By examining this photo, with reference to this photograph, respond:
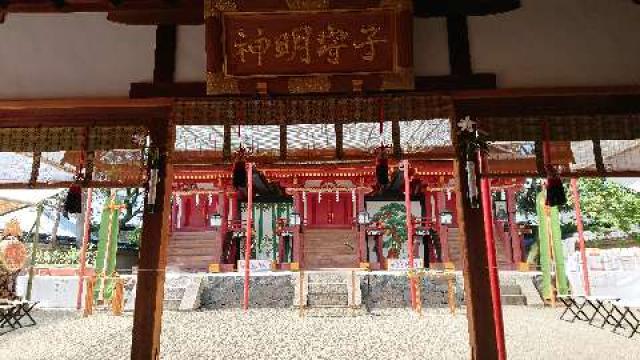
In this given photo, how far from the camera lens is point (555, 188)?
504 centimetres

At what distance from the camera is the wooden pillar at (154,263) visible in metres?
4.76

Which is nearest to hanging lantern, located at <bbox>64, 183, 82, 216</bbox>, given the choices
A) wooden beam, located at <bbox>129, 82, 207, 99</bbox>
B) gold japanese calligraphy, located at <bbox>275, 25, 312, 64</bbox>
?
wooden beam, located at <bbox>129, 82, 207, 99</bbox>

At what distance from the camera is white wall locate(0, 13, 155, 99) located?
492 cm

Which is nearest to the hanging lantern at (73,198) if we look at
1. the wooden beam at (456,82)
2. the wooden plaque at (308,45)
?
the wooden plaque at (308,45)

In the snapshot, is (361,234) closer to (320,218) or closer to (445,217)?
(320,218)

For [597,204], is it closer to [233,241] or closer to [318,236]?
[318,236]

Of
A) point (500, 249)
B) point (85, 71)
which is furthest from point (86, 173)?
point (500, 249)

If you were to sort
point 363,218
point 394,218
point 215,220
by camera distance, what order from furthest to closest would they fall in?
1. point 394,218
2. point 215,220
3. point 363,218

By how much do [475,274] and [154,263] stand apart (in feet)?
11.9

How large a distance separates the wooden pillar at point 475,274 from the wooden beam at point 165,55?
3450mm

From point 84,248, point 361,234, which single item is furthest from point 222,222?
point 84,248

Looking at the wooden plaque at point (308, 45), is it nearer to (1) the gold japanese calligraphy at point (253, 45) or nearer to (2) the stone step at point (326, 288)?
(1) the gold japanese calligraphy at point (253, 45)

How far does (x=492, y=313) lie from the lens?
4.64 m

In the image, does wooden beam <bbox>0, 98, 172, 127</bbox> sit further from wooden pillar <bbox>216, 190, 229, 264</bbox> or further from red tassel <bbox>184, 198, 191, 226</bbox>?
red tassel <bbox>184, 198, 191, 226</bbox>
